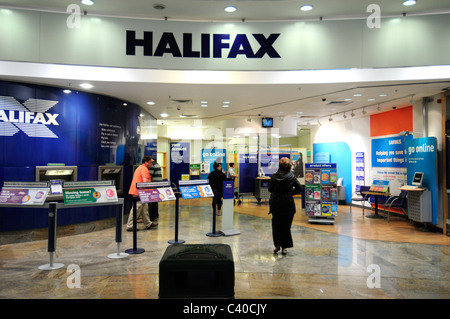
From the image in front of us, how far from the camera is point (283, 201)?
5.27 m

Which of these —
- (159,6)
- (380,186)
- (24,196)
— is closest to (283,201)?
(24,196)

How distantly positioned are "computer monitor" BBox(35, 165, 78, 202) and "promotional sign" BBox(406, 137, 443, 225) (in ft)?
25.7

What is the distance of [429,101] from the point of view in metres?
7.95

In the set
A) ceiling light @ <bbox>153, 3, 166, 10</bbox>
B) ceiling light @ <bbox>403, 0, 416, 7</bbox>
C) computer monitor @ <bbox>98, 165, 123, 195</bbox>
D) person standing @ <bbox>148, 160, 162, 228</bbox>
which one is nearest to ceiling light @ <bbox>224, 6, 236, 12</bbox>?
ceiling light @ <bbox>153, 3, 166, 10</bbox>

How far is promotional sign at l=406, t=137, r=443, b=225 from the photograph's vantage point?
7430mm

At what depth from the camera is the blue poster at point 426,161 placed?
7434mm

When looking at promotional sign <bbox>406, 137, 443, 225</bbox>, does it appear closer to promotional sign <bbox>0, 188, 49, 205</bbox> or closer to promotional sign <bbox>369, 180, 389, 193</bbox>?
promotional sign <bbox>369, 180, 389, 193</bbox>

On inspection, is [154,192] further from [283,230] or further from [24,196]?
[283,230]

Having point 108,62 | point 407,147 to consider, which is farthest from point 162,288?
point 407,147

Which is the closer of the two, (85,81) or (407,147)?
(85,81)

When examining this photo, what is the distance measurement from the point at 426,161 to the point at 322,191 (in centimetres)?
245

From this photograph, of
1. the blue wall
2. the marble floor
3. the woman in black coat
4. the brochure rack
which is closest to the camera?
the marble floor
